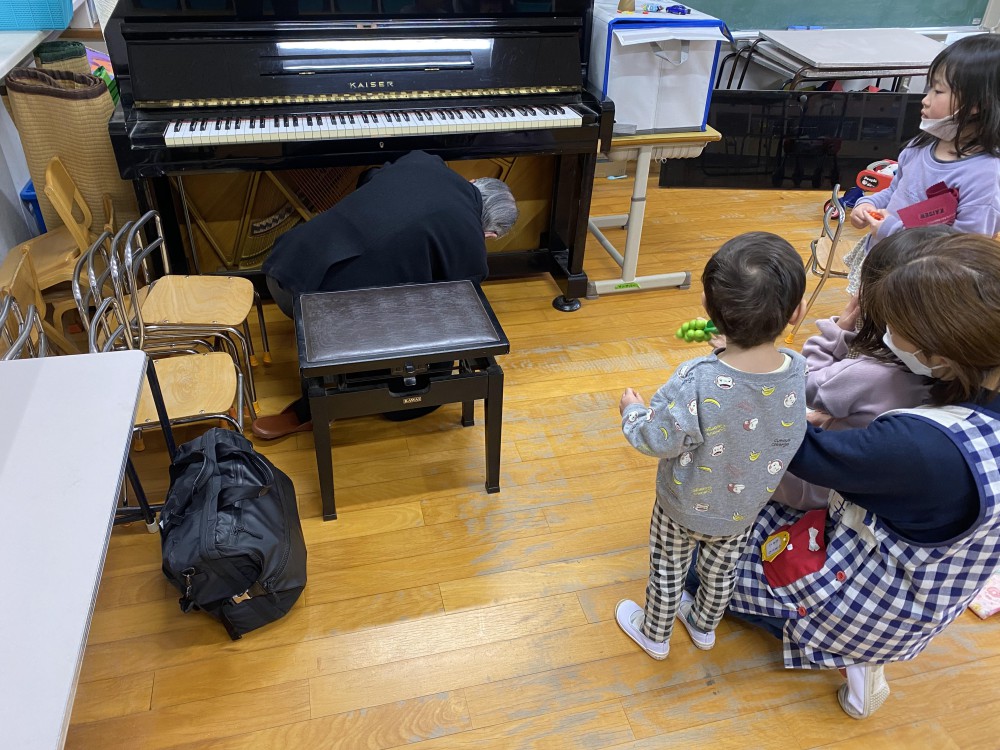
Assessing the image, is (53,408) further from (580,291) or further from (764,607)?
(580,291)

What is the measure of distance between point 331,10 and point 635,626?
214 cm

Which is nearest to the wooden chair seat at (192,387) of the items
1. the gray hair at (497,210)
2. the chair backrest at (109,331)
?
the chair backrest at (109,331)

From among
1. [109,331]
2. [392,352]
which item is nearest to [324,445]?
[392,352]

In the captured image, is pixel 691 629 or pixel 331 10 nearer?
pixel 691 629

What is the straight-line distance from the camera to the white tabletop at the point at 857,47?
392cm

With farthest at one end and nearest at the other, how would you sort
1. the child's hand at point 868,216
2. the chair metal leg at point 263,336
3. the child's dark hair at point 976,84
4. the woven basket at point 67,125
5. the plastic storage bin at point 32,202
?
1. the plastic storage bin at point 32,202
2. the chair metal leg at point 263,336
3. the woven basket at point 67,125
4. the child's hand at point 868,216
5. the child's dark hair at point 976,84

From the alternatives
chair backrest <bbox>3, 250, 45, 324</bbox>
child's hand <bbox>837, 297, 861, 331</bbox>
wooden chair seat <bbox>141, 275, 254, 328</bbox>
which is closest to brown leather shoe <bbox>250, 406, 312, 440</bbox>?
wooden chair seat <bbox>141, 275, 254, 328</bbox>

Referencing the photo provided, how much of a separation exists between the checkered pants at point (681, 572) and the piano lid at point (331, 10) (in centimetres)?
190

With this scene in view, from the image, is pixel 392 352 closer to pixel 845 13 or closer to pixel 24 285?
pixel 24 285

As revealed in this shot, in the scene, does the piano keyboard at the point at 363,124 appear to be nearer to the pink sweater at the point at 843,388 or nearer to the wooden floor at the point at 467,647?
the wooden floor at the point at 467,647

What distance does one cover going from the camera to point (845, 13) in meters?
4.49

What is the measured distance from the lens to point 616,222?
12.1ft

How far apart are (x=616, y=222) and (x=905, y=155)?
164cm

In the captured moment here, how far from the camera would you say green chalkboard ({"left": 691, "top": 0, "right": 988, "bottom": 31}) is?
4.30 m
